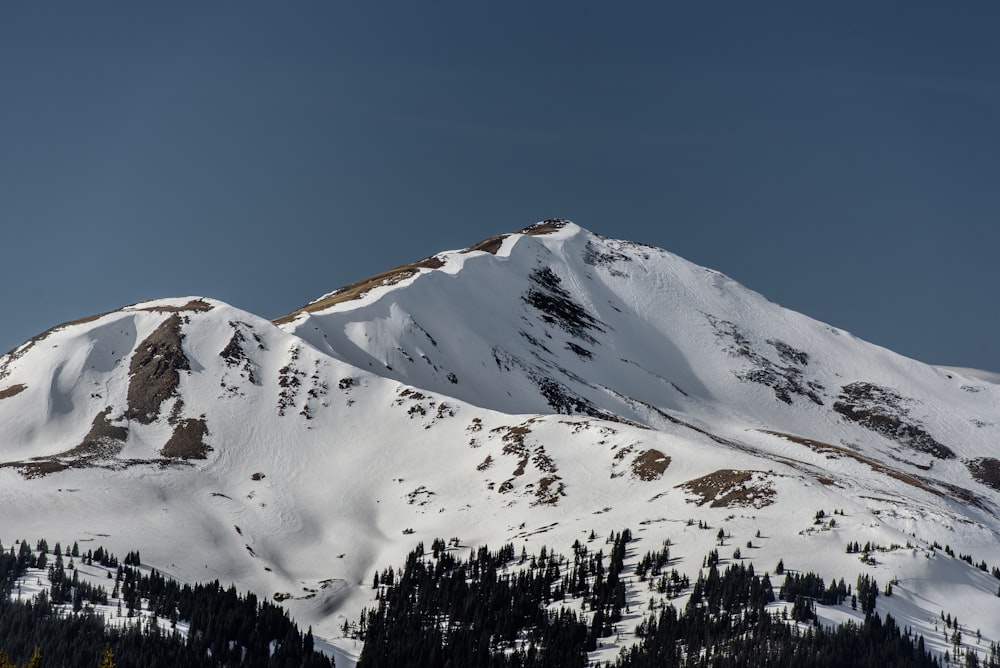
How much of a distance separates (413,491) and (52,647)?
58.1 meters

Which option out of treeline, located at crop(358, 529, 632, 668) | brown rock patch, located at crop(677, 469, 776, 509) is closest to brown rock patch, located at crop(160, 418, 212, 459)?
treeline, located at crop(358, 529, 632, 668)

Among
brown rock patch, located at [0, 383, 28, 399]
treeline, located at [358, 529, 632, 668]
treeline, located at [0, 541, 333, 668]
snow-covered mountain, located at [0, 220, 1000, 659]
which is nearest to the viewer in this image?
treeline, located at [0, 541, 333, 668]

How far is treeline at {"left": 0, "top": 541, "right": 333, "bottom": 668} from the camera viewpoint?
94188 mm

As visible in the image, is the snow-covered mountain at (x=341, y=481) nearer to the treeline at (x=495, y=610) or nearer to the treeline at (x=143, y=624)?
the treeline at (x=495, y=610)

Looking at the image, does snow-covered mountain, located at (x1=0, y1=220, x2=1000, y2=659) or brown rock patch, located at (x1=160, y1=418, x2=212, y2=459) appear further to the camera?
brown rock patch, located at (x1=160, y1=418, x2=212, y2=459)

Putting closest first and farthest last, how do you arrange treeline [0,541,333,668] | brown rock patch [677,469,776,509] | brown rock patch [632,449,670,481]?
treeline [0,541,333,668], brown rock patch [677,469,776,509], brown rock patch [632,449,670,481]

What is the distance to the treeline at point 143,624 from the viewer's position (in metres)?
94.2

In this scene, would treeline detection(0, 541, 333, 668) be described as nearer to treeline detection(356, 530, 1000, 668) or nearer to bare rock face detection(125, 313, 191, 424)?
treeline detection(356, 530, 1000, 668)

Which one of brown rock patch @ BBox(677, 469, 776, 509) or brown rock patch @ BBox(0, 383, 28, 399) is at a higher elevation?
brown rock patch @ BBox(0, 383, 28, 399)

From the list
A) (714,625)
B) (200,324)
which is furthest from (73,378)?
(714,625)

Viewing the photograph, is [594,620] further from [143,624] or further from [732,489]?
[143,624]

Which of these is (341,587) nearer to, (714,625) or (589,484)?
(589,484)

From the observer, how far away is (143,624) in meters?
99.6

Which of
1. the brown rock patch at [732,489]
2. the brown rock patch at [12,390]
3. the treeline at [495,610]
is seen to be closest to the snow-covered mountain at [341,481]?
the brown rock patch at [732,489]
